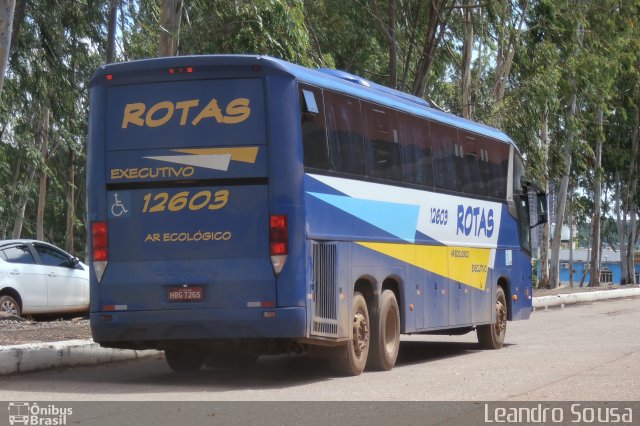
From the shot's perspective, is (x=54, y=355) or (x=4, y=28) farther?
(x=4, y=28)

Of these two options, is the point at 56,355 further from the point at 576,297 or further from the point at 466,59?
the point at 576,297

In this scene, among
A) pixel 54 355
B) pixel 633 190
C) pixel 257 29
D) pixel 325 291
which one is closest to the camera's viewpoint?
pixel 325 291

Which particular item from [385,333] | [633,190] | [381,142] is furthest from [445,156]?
[633,190]

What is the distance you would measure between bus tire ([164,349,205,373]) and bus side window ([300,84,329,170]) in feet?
9.73

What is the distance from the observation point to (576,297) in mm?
34250

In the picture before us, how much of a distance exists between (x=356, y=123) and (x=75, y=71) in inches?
592

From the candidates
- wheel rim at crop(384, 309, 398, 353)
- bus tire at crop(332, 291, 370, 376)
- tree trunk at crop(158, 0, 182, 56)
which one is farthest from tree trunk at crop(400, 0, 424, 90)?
bus tire at crop(332, 291, 370, 376)

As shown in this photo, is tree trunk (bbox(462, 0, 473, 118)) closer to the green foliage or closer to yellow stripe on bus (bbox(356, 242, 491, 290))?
the green foliage

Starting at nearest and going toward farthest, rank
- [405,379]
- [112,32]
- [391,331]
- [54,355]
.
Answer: [405,379]
[54,355]
[391,331]
[112,32]

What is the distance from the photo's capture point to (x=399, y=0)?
101ft

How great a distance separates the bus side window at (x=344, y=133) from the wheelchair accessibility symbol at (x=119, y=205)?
226 cm

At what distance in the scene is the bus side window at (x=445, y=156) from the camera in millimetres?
15539

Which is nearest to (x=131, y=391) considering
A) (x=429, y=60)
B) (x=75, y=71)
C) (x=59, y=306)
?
(x=59, y=306)
